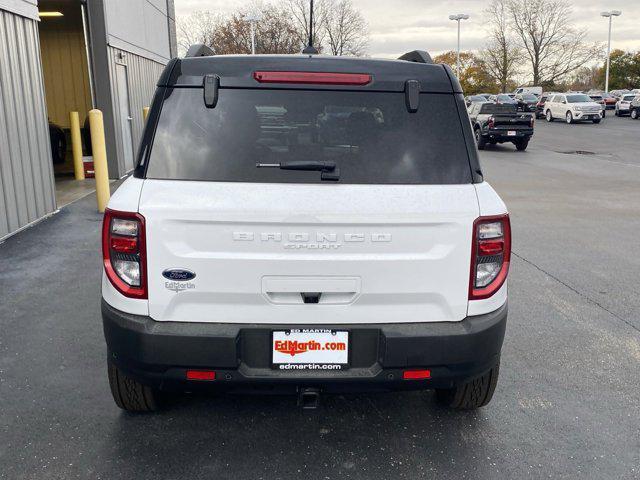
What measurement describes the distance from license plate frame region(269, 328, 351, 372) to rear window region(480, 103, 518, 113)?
2197 centimetres

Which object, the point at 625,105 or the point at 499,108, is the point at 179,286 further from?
the point at 625,105

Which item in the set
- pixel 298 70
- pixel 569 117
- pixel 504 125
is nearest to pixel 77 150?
pixel 298 70

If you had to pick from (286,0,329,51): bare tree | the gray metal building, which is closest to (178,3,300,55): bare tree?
(286,0,329,51): bare tree

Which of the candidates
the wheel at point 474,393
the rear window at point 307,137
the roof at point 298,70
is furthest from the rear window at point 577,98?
the rear window at point 307,137

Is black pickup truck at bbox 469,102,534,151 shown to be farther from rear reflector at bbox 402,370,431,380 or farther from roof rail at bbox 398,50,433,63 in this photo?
rear reflector at bbox 402,370,431,380

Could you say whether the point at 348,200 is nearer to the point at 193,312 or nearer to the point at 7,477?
the point at 193,312

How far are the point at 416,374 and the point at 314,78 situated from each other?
1.42 m

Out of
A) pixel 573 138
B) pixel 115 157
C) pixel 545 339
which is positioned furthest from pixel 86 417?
pixel 573 138

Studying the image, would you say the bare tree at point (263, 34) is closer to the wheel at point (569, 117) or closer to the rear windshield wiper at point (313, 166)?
the wheel at point (569, 117)

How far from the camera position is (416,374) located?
9.36 feet

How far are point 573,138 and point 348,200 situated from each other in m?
28.0

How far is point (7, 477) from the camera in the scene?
2951 millimetres

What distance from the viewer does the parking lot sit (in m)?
3.05

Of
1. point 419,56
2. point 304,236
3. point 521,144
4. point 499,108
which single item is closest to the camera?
point 304,236
